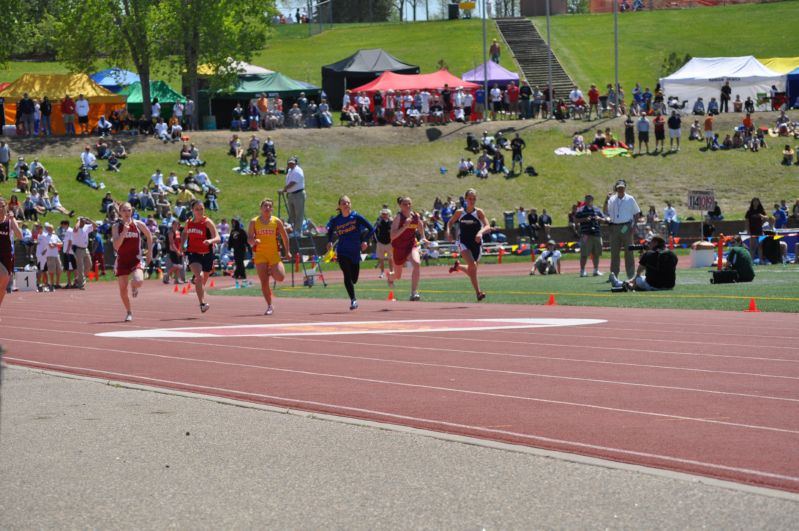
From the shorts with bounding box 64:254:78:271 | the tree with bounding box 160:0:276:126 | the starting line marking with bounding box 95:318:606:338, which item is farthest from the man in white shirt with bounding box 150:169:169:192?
the starting line marking with bounding box 95:318:606:338

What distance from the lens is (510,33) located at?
272ft

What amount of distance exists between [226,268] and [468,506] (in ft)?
106

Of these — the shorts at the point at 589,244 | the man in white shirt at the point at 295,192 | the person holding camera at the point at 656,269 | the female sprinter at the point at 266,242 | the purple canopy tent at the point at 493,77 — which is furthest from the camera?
the purple canopy tent at the point at 493,77

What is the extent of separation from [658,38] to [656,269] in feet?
218

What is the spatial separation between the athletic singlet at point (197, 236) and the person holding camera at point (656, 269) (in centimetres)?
771

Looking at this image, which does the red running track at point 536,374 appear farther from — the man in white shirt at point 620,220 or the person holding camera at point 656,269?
the man in white shirt at point 620,220

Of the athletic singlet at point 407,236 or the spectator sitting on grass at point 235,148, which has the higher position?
the spectator sitting on grass at point 235,148

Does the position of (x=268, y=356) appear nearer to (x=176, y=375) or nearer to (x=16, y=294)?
(x=176, y=375)

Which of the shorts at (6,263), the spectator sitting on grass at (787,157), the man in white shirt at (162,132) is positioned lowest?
the shorts at (6,263)

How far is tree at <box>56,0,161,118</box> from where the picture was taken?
182ft

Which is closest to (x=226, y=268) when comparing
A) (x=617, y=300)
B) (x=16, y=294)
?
(x=16, y=294)

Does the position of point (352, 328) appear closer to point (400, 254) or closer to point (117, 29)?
point (400, 254)

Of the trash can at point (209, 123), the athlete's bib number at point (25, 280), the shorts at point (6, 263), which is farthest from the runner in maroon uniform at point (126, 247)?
the trash can at point (209, 123)

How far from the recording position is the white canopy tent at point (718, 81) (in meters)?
63.0
